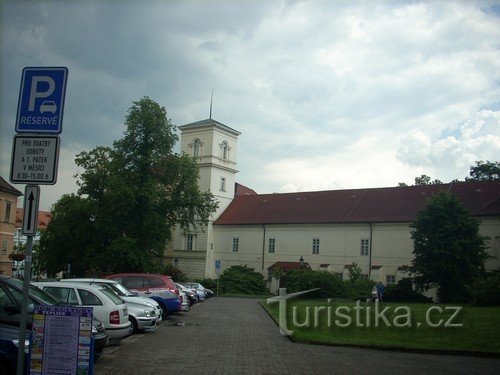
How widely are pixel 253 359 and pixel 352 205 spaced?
2086 inches

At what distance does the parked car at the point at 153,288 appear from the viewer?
22469mm

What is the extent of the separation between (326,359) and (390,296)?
3184 cm

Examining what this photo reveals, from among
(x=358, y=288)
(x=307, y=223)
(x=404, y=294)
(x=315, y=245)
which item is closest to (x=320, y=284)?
(x=358, y=288)

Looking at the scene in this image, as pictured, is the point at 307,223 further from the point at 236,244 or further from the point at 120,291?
the point at 120,291

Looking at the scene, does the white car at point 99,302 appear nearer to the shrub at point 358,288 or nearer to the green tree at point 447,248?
the green tree at point 447,248

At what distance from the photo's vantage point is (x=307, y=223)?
214 feet

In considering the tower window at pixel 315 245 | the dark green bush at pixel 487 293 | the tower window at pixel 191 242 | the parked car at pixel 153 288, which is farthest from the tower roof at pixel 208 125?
the parked car at pixel 153 288

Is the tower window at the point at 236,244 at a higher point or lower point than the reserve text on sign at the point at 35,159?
higher

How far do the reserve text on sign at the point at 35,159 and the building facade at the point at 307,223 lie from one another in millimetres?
42835

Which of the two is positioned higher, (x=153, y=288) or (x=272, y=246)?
(x=272, y=246)

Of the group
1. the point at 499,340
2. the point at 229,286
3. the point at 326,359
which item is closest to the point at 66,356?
the point at 326,359

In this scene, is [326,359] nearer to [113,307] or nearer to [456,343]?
[456,343]

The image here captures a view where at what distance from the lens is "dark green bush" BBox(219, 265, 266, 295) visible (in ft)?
196

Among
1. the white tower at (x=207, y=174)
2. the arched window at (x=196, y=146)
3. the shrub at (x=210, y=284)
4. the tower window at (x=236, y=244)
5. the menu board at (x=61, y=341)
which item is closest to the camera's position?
the menu board at (x=61, y=341)
